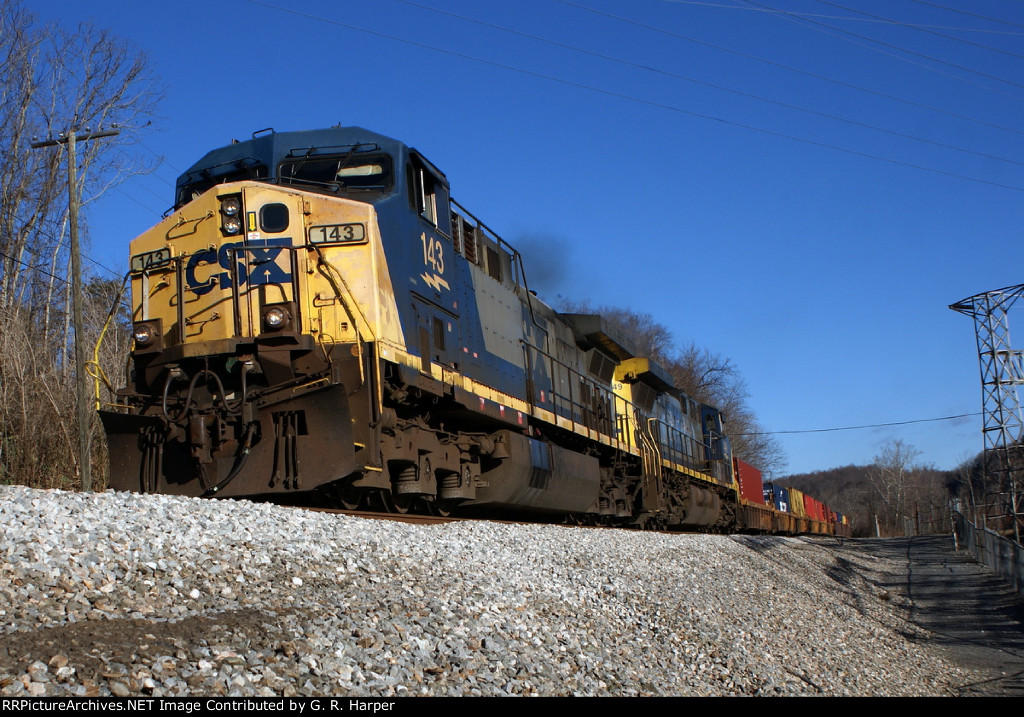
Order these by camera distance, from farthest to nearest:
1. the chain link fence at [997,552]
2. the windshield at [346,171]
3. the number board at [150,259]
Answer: the chain link fence at [997,552], the windshield at [346,171], the number board at [150,259]

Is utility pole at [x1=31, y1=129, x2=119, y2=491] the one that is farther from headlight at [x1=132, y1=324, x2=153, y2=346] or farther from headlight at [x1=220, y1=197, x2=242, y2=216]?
headlight at [x1=220, y1=197, x2=242, y2=216]

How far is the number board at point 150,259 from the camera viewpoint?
347 inches

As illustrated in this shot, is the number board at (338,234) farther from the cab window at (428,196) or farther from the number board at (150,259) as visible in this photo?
the number board at (150,259)

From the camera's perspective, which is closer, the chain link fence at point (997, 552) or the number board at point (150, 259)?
the number board at point (150, 259)

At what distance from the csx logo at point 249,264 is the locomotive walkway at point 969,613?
26.1 ft


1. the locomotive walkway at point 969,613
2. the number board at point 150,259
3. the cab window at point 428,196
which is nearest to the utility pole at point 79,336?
the number board at point 150,259

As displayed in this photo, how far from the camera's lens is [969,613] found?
14.0m

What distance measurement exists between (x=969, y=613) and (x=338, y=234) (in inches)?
472

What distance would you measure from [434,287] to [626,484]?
808 cm

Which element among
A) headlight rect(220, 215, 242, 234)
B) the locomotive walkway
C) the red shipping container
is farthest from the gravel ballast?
the red shipping container

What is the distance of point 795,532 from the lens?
3656 centimetres

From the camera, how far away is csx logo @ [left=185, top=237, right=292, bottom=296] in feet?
27.3

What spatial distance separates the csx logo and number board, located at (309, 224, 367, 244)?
0.28 m

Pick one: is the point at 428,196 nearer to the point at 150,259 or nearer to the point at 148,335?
the point at 150,259
